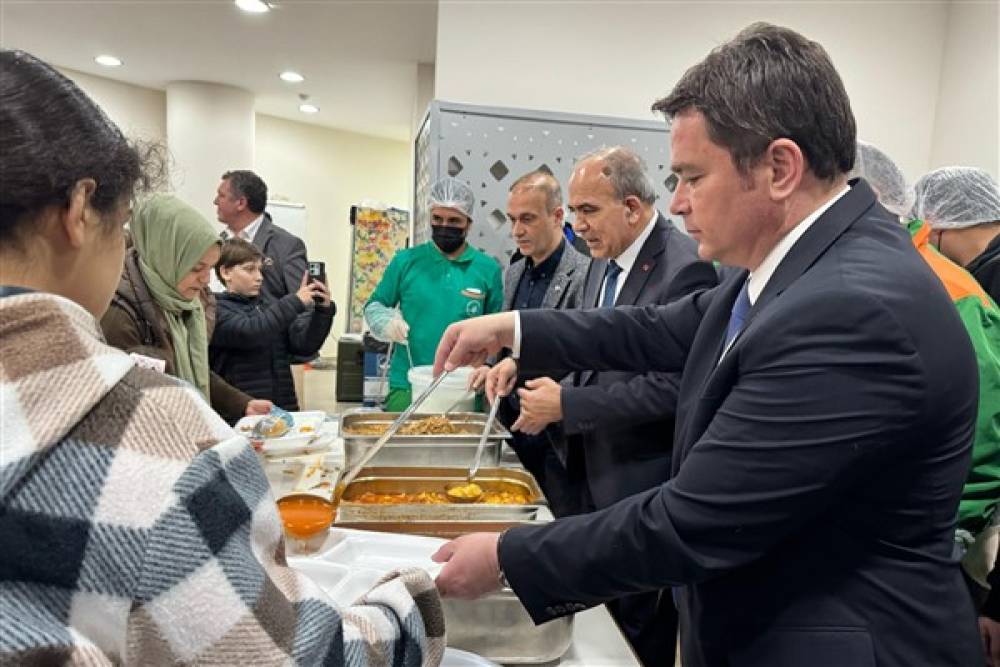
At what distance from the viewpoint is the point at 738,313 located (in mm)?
1023

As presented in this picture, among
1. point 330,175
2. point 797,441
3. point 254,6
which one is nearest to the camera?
point 797,441

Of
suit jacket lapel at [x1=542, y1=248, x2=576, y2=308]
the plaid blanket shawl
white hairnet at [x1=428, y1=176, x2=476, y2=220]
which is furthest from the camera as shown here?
white hairnet at [x1=428, y1=176, x2=476, y2=220]

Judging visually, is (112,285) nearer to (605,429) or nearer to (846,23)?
(605,429)

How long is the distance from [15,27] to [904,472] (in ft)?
20.8

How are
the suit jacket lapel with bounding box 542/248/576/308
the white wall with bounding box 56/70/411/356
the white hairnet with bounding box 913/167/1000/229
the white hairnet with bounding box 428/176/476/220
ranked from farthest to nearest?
the white wall with bounding box 56/70/411/356
the white hairnet with bounding box 428/176/476/220
the suit jacket lapel with bounding box 542/248/576/308
the white hairnet with bounding box 913/167/1000/229

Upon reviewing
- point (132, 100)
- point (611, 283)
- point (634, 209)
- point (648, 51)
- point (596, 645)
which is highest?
point (132, 100)

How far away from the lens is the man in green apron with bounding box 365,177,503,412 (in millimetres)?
2848

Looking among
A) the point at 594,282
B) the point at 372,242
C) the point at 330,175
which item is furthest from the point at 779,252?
the point at 330,175

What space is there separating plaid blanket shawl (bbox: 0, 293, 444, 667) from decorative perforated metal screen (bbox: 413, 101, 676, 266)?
8.85 ft

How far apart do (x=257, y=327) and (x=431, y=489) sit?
140 cm

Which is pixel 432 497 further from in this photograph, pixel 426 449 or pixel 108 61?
pixel 108 61

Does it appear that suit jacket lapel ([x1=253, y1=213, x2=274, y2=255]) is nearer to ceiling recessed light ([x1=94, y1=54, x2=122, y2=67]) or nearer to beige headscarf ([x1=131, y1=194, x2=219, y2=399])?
beige headscarf ([x1=131, y1=194, x2=219, y2=399])

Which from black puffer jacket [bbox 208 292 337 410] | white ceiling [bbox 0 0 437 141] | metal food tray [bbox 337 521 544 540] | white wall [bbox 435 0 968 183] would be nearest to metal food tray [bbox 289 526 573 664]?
metal food tray [bbox 337 521 544 540]

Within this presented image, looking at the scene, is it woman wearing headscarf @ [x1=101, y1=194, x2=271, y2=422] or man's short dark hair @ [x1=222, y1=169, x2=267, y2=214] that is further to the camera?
man's short dark hair @ [x1=222, y1=169, x2=267, y2=214]
